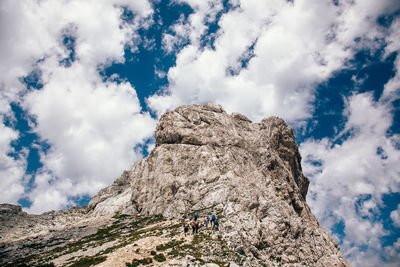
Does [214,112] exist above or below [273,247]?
above

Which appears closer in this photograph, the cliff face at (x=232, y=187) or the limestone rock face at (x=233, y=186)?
the cliff face at (x=232, y=187)

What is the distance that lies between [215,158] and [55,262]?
46.4m

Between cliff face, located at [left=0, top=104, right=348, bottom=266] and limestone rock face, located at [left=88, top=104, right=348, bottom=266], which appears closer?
cliff face, located at [left=0, top=104, right=348, bottom=266]

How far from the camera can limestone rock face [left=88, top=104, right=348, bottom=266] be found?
1675 inches

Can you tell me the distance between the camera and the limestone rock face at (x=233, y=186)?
42.5 m

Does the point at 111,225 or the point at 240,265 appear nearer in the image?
the point at 240,265

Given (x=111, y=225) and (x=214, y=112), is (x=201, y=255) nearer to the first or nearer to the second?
(x=111, y=225)

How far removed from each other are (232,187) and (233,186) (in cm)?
53

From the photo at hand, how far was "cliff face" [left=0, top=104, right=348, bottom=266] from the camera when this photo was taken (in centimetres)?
4169

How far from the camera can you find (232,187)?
195 ft

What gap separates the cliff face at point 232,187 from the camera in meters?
41.7

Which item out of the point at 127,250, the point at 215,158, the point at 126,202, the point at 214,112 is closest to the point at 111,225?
the point at 126,202

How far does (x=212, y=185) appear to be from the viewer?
63.7 metres

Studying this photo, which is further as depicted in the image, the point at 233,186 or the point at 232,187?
the point at 233,186
